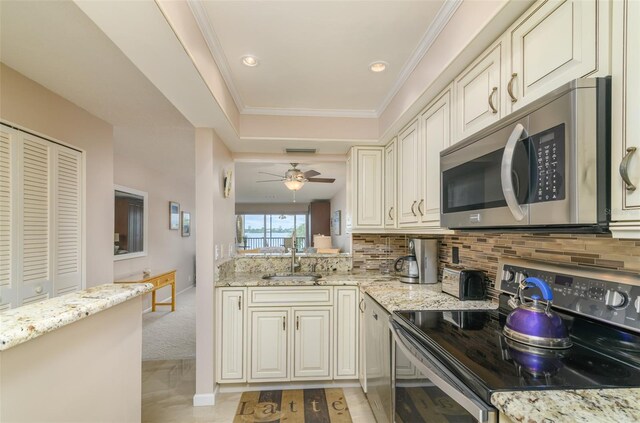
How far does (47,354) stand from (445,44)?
6.85ft

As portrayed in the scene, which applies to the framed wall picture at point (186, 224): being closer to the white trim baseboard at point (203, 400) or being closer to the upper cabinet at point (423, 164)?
the white trim baseboard at point (203, 400)

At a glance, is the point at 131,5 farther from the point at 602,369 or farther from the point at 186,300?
the point at 186,300

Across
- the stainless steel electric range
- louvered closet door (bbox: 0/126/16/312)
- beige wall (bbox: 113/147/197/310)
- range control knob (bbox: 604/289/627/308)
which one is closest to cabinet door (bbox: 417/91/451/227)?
the stainless steel electric range

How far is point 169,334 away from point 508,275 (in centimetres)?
388

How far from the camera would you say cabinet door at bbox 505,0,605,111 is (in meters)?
0.87

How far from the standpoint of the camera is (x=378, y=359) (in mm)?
1931

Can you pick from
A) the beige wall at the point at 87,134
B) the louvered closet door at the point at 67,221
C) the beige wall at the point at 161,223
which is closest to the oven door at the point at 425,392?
the louvered closet door at the point at 67,221

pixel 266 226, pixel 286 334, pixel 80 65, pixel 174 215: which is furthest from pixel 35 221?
pixel 266 226

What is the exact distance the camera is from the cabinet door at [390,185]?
8.45ft

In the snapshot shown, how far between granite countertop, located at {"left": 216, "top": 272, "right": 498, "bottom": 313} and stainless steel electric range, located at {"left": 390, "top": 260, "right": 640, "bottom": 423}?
25 cm

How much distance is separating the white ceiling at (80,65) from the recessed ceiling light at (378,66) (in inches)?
57.4

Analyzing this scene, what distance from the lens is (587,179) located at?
2.70 ft

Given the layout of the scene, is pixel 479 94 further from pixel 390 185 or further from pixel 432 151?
pixel 390 185

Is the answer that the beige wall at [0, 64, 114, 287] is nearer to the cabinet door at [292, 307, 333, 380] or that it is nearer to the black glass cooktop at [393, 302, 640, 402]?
the cabinet door at [292, 307, 333, 380]
